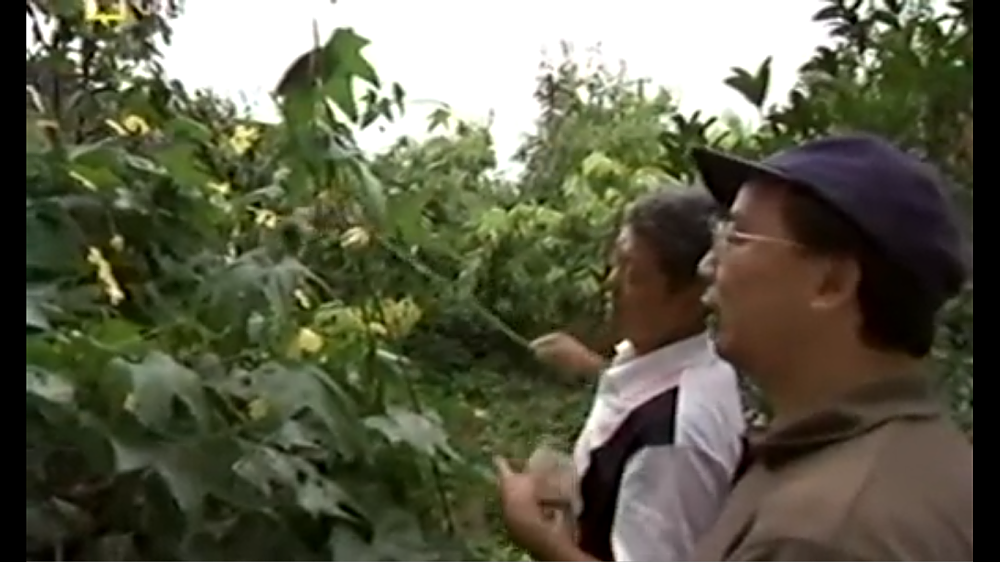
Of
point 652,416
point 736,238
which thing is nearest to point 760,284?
point 736,238

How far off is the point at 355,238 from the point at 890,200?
409mm

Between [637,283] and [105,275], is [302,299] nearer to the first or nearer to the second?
[105,275]

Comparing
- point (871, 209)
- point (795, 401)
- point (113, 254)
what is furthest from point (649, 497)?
point (113, 254)

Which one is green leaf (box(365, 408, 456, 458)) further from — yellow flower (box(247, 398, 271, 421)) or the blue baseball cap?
the blue baseball cap

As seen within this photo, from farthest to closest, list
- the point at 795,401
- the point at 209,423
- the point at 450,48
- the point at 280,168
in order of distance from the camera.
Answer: the point at 450,48 → the point at 280,168 → the point at 795,401 → the point at 209,423

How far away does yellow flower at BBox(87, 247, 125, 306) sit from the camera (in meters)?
1.03

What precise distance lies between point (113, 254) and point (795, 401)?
47 cm

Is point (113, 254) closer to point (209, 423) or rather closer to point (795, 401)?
point (209, 423)

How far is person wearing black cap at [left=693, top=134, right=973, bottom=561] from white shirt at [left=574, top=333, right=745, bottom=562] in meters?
0.15

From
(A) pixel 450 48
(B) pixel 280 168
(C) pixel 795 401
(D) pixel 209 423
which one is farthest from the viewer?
(A) pixel 450 48

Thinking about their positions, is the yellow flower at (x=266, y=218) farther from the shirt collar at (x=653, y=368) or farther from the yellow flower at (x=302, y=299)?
the shirt collar at (x=653, y=368)

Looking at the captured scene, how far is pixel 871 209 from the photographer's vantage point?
1064mm

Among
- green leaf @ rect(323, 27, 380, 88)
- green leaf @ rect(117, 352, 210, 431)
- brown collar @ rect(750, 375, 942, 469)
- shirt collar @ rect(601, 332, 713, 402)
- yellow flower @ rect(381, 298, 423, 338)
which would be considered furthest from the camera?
shirt collar @ rect(601, 332, 713, 402)

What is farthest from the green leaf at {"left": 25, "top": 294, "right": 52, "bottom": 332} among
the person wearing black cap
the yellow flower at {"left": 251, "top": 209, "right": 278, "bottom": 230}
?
the person wearing black cap
